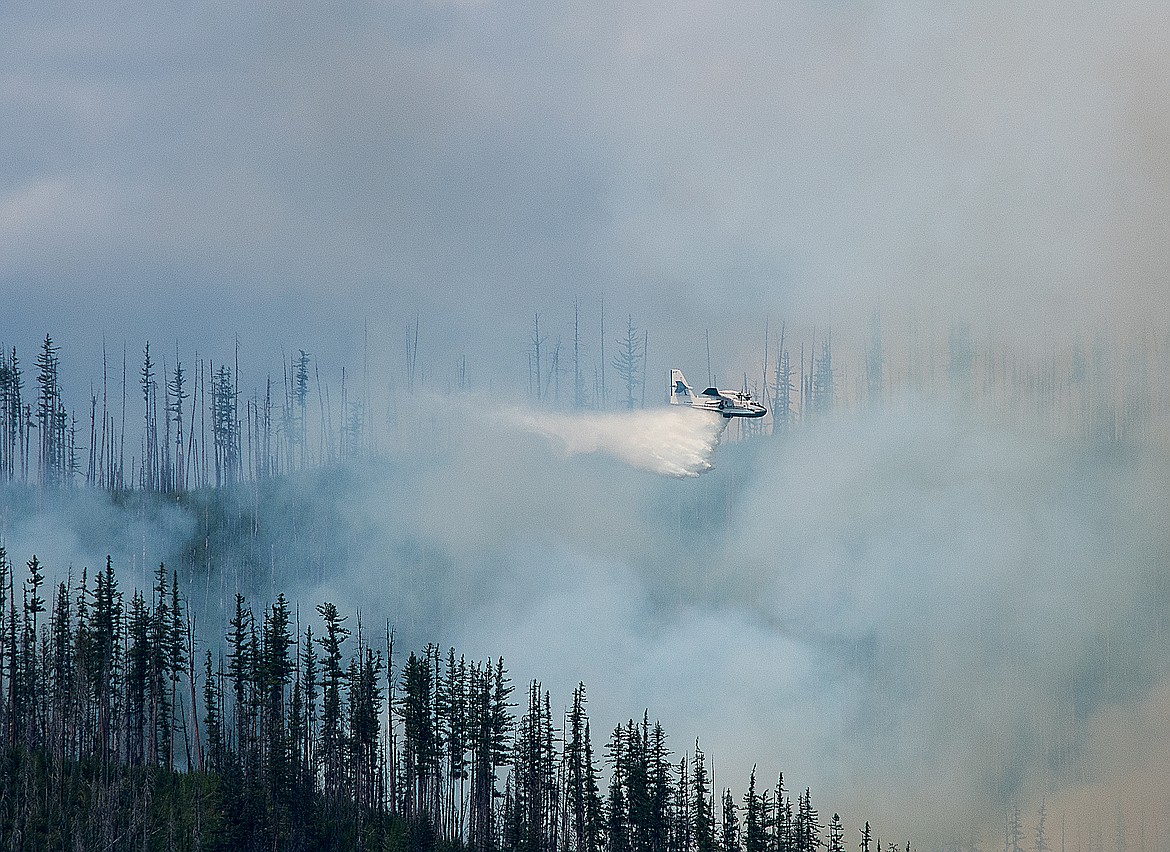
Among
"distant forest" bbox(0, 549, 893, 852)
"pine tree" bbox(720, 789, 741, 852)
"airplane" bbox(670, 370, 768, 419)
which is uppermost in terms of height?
"airplane" bbox(670, 370, 768, 419)

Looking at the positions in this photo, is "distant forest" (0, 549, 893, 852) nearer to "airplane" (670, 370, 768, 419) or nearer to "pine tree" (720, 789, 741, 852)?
"pine tree" (720, 789, 741, 852)

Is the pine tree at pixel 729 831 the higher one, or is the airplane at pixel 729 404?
the airplane at pixel 729 404

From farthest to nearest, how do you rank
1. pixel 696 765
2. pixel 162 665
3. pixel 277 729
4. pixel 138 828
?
pixel 696 765 < pixel 162 665 < pixel 277 729 < pixel 138 828

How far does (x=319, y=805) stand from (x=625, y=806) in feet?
110

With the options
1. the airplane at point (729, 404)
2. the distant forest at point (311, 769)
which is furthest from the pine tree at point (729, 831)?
the airplane at point (729, 404)

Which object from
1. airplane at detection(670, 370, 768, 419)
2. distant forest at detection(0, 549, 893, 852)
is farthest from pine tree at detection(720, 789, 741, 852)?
airplane at detection(670, 370, 768, 419)

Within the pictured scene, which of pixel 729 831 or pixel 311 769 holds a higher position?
pixel 311 769

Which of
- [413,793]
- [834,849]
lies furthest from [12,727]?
[834,849]

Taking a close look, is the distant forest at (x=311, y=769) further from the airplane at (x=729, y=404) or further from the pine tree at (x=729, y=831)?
the airplane at (x=729, y=404)

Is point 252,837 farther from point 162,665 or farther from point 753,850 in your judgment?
point 753,850

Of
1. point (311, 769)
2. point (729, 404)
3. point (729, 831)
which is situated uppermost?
point (729, 404)

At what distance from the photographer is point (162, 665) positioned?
151 metres

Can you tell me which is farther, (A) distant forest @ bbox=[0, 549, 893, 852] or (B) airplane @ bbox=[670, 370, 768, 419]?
(B) airplane @ bbox=[670, 370, 768, 419]

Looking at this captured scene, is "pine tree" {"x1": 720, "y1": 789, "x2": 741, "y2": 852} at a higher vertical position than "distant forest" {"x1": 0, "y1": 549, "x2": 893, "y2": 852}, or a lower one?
lower
